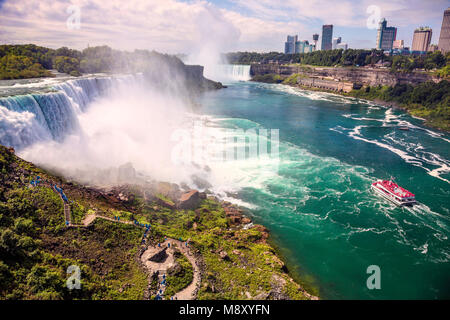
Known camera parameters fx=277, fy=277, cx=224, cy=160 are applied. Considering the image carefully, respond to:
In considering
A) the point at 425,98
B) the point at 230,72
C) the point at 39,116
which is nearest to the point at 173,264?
the point at 39,116

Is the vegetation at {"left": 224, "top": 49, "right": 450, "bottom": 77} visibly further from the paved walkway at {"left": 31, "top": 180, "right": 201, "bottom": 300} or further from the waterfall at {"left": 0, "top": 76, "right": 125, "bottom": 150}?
the waterfall at {"left": 0, "top": 76, "right": 125, "bottom": 150}

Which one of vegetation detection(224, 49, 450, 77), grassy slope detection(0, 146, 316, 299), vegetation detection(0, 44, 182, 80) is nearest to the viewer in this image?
grassy slope detection(0, 146, 316, 299)

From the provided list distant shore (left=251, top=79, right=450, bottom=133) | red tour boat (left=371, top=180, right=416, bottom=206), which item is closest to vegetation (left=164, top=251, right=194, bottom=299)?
red tour boat (left=371, top=180, right=416, bottom=206)

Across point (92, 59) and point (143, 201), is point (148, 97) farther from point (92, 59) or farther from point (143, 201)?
point (143, 201)

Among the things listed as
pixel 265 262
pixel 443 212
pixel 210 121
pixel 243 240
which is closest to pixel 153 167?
pixel 243 240

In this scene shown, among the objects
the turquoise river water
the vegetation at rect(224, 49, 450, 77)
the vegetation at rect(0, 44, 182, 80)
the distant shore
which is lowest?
the turquoise river water

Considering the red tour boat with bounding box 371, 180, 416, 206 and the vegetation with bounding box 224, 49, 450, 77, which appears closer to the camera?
the red tour boat with bounding box 371, 180, 416, 206

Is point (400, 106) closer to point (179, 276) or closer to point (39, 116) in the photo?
→ point (179, 276)
